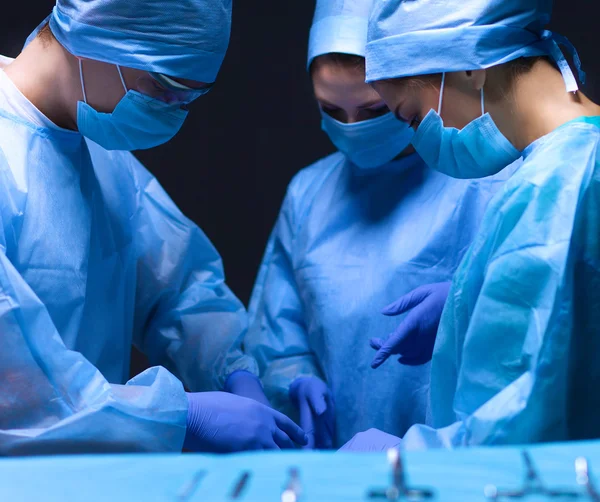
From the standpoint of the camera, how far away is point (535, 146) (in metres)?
1.33

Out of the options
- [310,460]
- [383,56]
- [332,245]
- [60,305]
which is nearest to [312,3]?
[332,245]

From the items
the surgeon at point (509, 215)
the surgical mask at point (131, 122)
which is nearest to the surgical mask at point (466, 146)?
the surgeon at point (509, 215)

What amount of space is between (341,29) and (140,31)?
0.57 m

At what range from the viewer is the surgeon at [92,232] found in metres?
1.33

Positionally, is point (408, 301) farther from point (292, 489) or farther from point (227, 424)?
point (292, 489)

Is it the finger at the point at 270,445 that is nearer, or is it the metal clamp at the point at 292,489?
the metal clamp at the point at 292,489

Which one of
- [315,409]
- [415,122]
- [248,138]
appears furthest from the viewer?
[248,138]

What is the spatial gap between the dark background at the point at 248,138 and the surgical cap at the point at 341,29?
92 cm

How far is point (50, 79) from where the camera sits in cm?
163

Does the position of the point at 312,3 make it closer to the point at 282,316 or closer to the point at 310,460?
the point at 282,316

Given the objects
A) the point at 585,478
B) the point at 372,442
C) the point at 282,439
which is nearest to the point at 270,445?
the point at 282,439

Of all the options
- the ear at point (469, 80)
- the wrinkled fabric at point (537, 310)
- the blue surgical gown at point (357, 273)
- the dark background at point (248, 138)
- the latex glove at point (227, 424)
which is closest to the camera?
the wrinkled fabric at point (537, 310)

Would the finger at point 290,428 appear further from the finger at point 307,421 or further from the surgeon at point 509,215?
the surgeon at point 509,215

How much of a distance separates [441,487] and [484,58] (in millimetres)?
818
